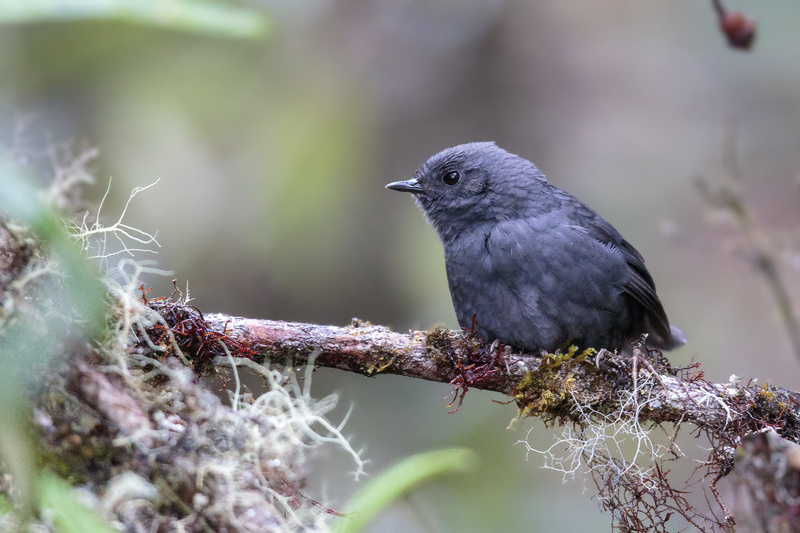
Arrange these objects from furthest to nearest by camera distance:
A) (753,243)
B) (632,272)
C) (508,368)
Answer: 1. (753,243)
2. (632,272)
3. (508,368)

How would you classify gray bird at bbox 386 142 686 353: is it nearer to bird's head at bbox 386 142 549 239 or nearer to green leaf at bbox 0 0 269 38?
bird's head at bbox 386 142 549 239

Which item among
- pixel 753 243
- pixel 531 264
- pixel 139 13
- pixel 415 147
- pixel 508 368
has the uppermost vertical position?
pixel 415 147

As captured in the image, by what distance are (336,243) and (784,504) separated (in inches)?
187

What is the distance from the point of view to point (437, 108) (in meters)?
7.12

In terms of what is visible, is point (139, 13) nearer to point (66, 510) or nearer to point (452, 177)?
point (66, 510)

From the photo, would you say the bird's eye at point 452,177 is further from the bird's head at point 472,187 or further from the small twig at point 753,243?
the small twig at point 753,243

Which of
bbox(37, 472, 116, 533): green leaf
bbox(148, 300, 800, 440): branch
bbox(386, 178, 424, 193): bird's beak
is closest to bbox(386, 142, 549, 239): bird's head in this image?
bbox(386, 178, 424, 193): bird's beak

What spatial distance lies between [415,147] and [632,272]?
141 inches

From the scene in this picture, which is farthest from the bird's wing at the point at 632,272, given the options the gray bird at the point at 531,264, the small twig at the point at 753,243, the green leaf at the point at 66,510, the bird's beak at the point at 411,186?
the green leaf at the point at 66,510

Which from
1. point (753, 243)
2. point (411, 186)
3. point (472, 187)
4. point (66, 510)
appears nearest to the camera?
point (66, 510)

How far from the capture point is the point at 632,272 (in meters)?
3.79

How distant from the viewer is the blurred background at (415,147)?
17.0 ft

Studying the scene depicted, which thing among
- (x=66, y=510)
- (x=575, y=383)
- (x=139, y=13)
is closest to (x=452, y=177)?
(x=575, y=383)

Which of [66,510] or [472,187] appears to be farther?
[472,187]
